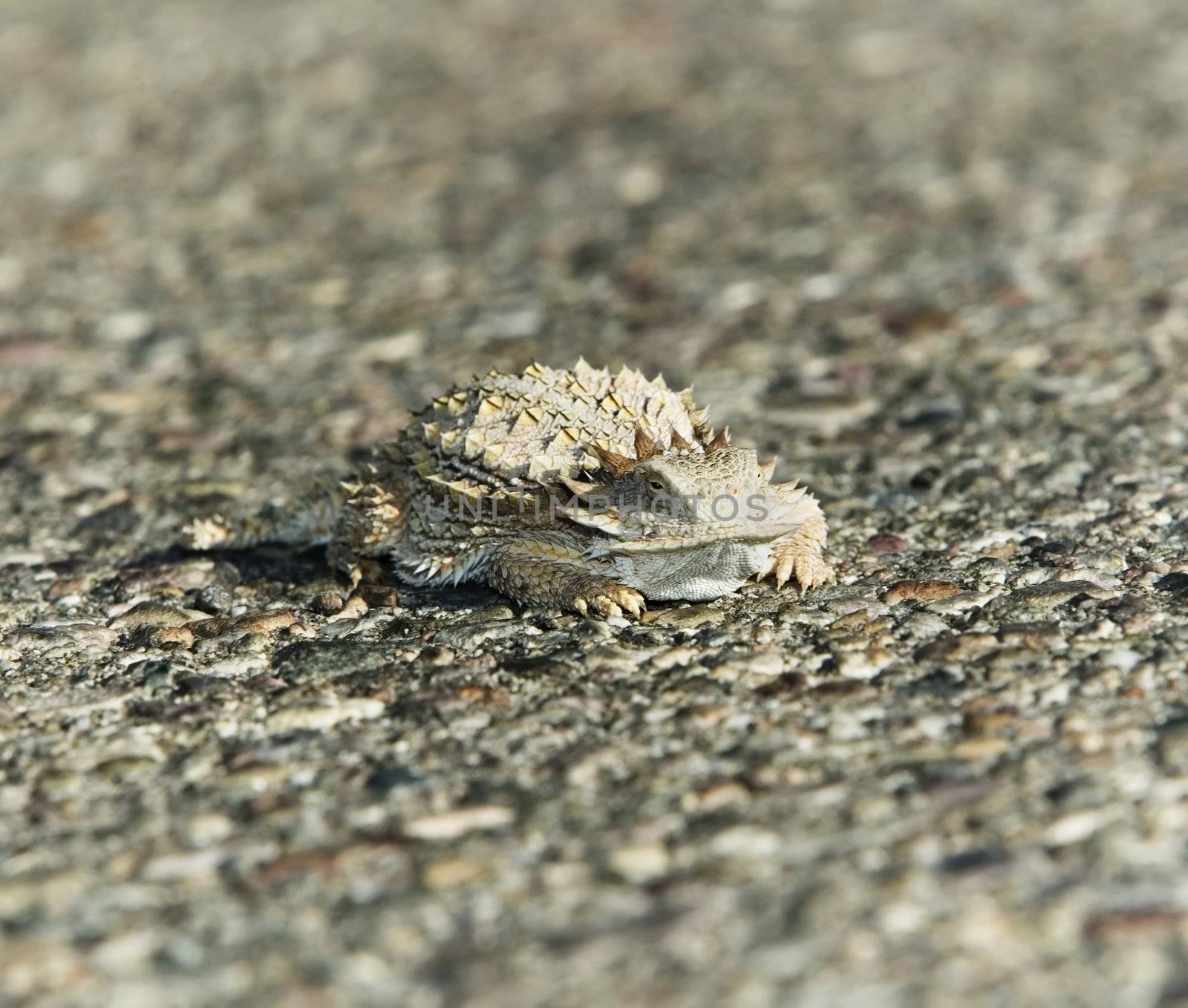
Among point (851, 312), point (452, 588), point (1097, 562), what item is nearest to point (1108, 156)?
point (851, 312)

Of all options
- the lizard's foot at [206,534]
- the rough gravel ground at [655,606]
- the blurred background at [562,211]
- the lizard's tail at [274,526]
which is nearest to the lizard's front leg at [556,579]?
the rough gravel ground at [655,606]

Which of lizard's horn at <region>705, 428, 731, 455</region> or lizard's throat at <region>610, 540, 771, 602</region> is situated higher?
lizard's horn at <region>705, 428, 731, 455</region>

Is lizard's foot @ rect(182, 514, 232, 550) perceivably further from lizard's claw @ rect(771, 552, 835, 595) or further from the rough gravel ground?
lizard's claw @ rect(771, 552, 835, 595)

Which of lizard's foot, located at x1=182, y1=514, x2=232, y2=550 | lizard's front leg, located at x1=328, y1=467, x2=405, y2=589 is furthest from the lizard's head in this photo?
lizard's foot, located at x1=182, y1=514, x2=232, y2=550

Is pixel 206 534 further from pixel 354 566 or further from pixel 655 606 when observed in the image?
pixel 655 606

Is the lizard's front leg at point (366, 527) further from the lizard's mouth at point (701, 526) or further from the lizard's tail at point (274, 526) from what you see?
the lizard's mouth at point (701, 526)

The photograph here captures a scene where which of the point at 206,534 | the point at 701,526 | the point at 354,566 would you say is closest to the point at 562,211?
the point at 206,534
